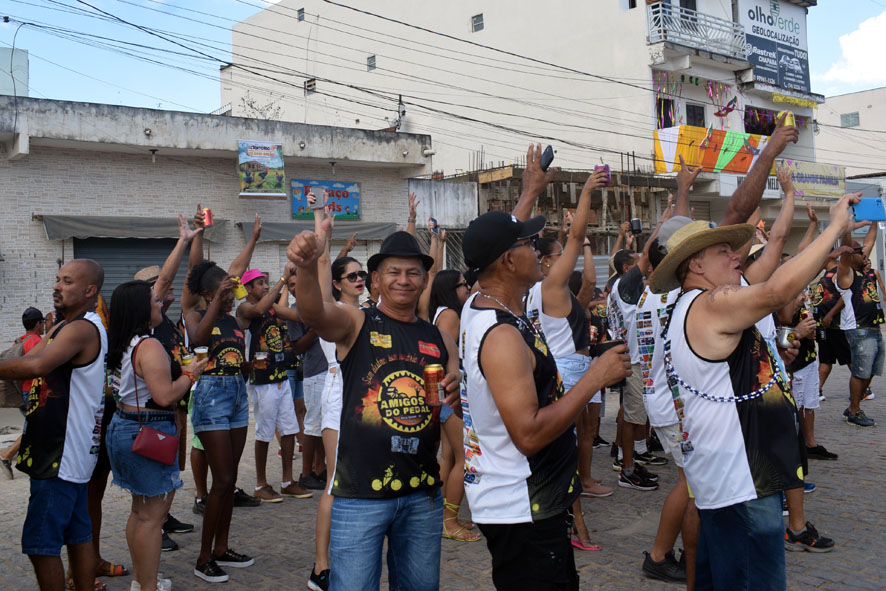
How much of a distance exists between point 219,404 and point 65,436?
4.62ft

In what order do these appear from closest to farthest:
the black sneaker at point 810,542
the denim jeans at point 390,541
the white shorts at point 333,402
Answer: the denim jeans at point 390,541 → the white shorts at point 333,402 → the black sneaker at point 810,542

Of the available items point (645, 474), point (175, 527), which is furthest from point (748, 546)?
point (175, 527)

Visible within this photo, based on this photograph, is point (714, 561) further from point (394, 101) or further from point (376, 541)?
point (394, 101)

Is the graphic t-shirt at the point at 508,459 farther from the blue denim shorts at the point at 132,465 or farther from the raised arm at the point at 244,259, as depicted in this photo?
the raised arm at the point at 244,259

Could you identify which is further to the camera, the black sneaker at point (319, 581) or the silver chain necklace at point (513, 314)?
the black sneaker at point (319, 581)

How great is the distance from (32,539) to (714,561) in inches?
138

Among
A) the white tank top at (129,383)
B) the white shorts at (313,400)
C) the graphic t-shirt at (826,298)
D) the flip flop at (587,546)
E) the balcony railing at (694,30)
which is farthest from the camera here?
the balcony railing at (694,30)

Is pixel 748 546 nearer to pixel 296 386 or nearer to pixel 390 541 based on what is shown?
pixel 390 541

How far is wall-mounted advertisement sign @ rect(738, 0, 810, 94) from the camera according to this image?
30120 millimetres

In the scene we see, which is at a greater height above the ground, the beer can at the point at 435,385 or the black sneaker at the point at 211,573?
the beer can at the point at 435,385

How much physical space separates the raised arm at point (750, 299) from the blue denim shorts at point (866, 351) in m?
7.45

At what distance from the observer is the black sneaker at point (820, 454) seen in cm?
794

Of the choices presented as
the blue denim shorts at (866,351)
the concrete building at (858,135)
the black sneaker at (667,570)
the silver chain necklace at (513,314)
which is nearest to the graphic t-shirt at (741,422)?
the silver chain necklace at (513,314)

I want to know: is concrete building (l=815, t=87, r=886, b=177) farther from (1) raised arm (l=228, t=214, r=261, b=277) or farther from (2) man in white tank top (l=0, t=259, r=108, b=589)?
(2) man in white tank top (l=0, t=259, r=108, b=589)
